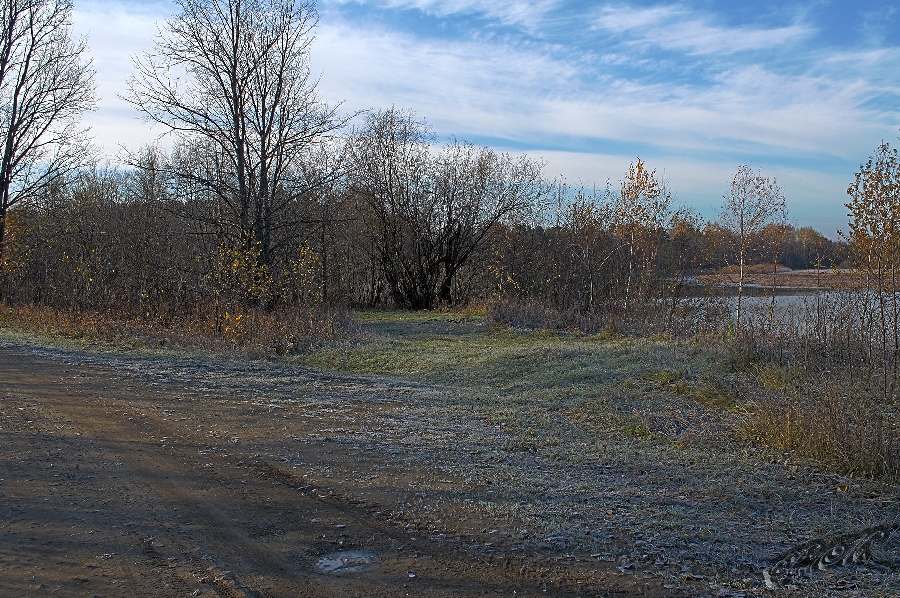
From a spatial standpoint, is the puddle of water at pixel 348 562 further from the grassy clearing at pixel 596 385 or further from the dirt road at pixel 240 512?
the grassy clearing at pixel 596 385

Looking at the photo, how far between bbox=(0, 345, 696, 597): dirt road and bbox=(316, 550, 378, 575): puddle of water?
13 millimetres

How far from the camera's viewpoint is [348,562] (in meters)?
4.15

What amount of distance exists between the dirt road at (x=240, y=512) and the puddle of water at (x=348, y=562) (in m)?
0.01

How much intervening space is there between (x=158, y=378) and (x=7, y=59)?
20.4m

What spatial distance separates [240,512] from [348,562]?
1.21 metres

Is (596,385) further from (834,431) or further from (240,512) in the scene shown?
(240,512)

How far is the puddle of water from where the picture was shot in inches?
159

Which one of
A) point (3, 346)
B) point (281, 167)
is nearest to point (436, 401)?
point (3, 346)

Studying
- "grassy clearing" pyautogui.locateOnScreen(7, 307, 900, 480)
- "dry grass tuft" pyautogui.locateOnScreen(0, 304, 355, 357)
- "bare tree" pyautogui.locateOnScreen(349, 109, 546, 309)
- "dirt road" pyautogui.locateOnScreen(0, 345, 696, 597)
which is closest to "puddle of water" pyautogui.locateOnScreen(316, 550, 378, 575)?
"dirt road" pyautogui.locateOnScreen(0, 345, 696, 597)

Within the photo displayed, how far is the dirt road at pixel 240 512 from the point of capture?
3875 millimetres

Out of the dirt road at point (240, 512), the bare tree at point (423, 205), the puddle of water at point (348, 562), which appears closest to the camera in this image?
the dirt road at point (240, 512)

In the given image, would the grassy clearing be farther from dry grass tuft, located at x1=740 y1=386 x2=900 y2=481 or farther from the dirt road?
the dirt road

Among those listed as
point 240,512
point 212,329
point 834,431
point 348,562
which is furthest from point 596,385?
point 212,329

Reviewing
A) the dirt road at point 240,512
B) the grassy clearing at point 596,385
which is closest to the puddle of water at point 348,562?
the dirt road at point 240,512
